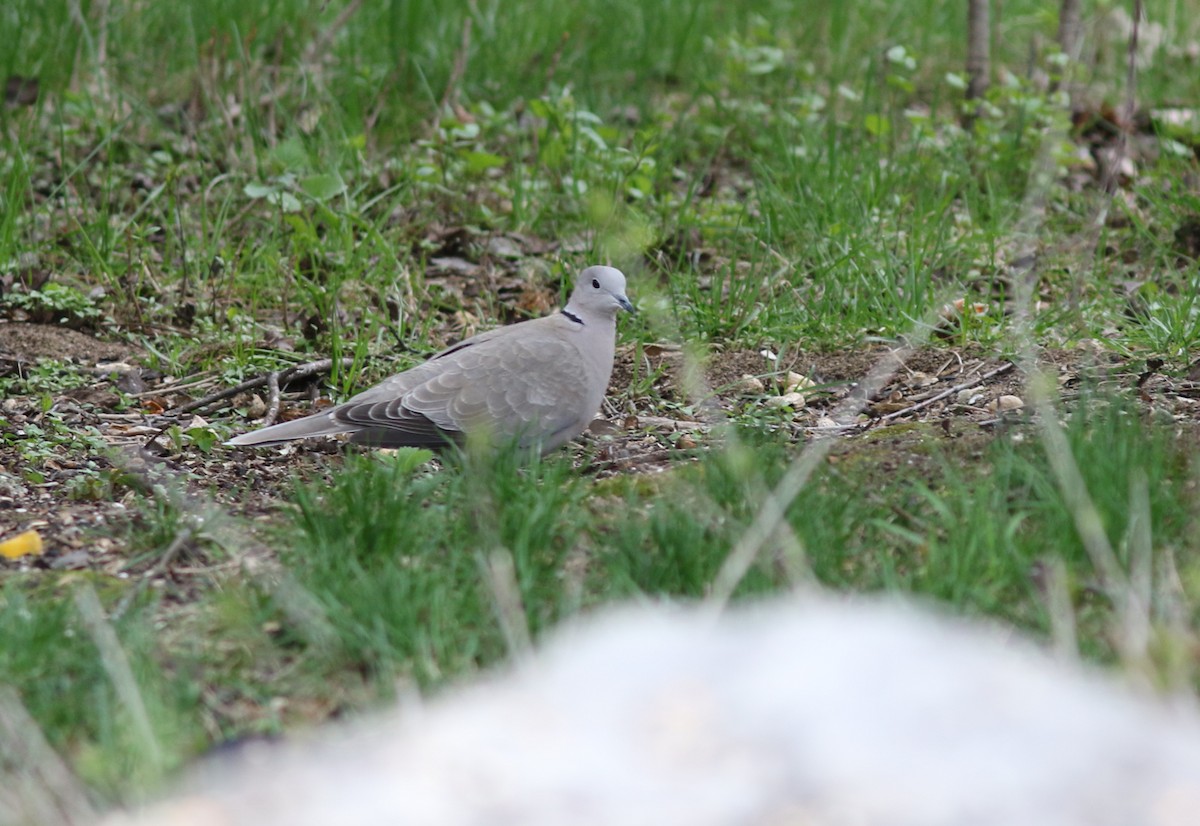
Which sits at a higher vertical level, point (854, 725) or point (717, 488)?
point (854, 725)

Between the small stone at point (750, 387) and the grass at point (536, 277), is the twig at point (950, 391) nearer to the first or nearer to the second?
the grass at point (536, 277)

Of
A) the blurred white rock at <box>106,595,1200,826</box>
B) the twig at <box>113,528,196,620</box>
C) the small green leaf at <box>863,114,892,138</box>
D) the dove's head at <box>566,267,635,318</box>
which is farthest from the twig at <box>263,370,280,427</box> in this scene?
the small green leaf at <box>863,114,892,138</box>

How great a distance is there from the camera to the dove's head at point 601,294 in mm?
4180

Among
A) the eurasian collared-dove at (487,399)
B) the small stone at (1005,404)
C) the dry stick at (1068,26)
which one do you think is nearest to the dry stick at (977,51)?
the dry stick at (1068,26)

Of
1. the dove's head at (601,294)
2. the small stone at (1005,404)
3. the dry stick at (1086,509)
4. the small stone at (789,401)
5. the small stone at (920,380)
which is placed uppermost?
the dry stick at (1086,509)

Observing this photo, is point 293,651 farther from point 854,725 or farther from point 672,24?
point 672,24

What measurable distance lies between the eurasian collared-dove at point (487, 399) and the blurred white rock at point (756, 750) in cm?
173

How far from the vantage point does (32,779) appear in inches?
80.5

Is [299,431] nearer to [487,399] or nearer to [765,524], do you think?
[487,399]

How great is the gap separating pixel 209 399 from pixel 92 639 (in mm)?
2070

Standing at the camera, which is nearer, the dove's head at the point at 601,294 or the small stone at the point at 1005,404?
the small stone at the point at 1005,404

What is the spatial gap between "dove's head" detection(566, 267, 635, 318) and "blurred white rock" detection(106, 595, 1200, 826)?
2.23m

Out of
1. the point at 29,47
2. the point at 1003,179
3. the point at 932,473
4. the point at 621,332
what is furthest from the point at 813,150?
the point at 29,47

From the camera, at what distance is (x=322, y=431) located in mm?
3760
